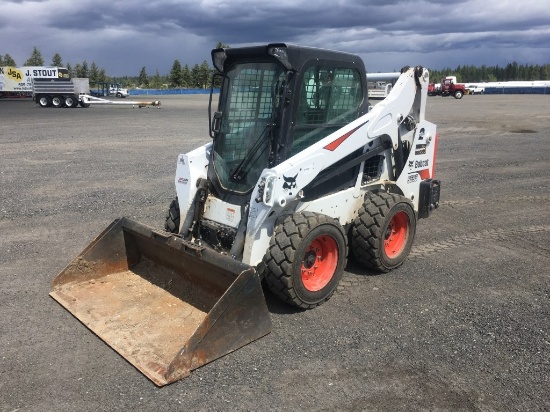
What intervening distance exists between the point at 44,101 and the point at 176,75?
196 feet

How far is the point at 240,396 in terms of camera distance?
3.36 meters

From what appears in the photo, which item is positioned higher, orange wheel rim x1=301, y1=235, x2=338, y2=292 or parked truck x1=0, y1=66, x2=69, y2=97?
parked truck x1=0, y1=66, x2=69, y2=97

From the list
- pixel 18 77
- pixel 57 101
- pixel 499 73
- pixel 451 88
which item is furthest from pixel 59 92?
pixel 499 73

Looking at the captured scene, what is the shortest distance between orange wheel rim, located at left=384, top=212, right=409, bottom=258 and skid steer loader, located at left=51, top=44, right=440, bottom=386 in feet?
0.04

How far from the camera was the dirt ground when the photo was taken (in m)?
3.36

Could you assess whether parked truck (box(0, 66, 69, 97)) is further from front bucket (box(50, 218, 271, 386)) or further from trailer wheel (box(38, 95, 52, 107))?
front bucket (box(50, 218, 271, 386))

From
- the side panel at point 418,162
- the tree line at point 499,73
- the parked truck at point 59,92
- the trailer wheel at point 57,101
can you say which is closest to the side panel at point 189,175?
the side panel at point 418,162

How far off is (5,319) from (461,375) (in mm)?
3821

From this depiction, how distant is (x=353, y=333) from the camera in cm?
418

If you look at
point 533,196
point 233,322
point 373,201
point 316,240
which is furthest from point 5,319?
point 533,196

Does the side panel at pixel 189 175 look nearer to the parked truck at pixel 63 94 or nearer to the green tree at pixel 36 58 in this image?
the parked truck at pixel 63 94

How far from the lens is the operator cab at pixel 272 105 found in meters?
4.54

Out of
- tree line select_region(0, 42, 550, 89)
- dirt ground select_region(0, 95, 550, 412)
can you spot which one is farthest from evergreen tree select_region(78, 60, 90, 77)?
dirt ground select_region(0, 95, 550, 412)

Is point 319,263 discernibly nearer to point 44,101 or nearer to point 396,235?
point 396,235
